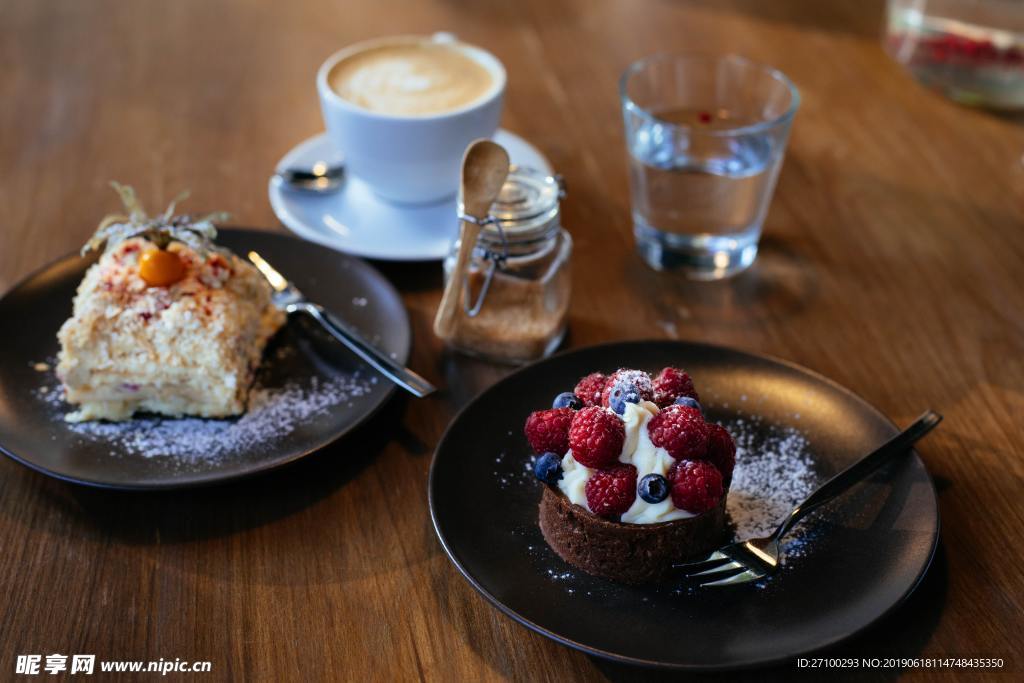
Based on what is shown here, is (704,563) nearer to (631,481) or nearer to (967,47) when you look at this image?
(631,481)

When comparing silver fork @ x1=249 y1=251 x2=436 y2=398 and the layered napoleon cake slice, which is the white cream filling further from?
the layered napoleon cake slice

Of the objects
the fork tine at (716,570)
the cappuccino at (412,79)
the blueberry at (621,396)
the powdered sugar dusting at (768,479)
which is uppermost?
the blueberry at (621,396)

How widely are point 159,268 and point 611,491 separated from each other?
64 centimetres

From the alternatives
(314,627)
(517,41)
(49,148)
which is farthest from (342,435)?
(517,41)

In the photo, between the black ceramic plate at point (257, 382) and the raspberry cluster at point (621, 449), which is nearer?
the raspberry cluster at point (621, 449)

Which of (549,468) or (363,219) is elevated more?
(549,468)

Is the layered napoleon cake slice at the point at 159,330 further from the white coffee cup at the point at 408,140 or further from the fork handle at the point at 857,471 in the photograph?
the fork handle at the point at 857,471

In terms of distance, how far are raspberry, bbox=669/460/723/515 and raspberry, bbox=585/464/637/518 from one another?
4 cm

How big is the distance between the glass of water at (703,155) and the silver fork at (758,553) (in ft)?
1.66

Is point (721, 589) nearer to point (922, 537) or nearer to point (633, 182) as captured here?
A: point (922, 537)

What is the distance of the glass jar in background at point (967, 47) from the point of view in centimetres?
186

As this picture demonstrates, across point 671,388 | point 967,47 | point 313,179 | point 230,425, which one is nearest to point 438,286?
point 313,179

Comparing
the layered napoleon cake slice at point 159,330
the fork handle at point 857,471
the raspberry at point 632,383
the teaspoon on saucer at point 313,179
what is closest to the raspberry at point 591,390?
the raspberry at point 632,383

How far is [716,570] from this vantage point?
3.19 ft
